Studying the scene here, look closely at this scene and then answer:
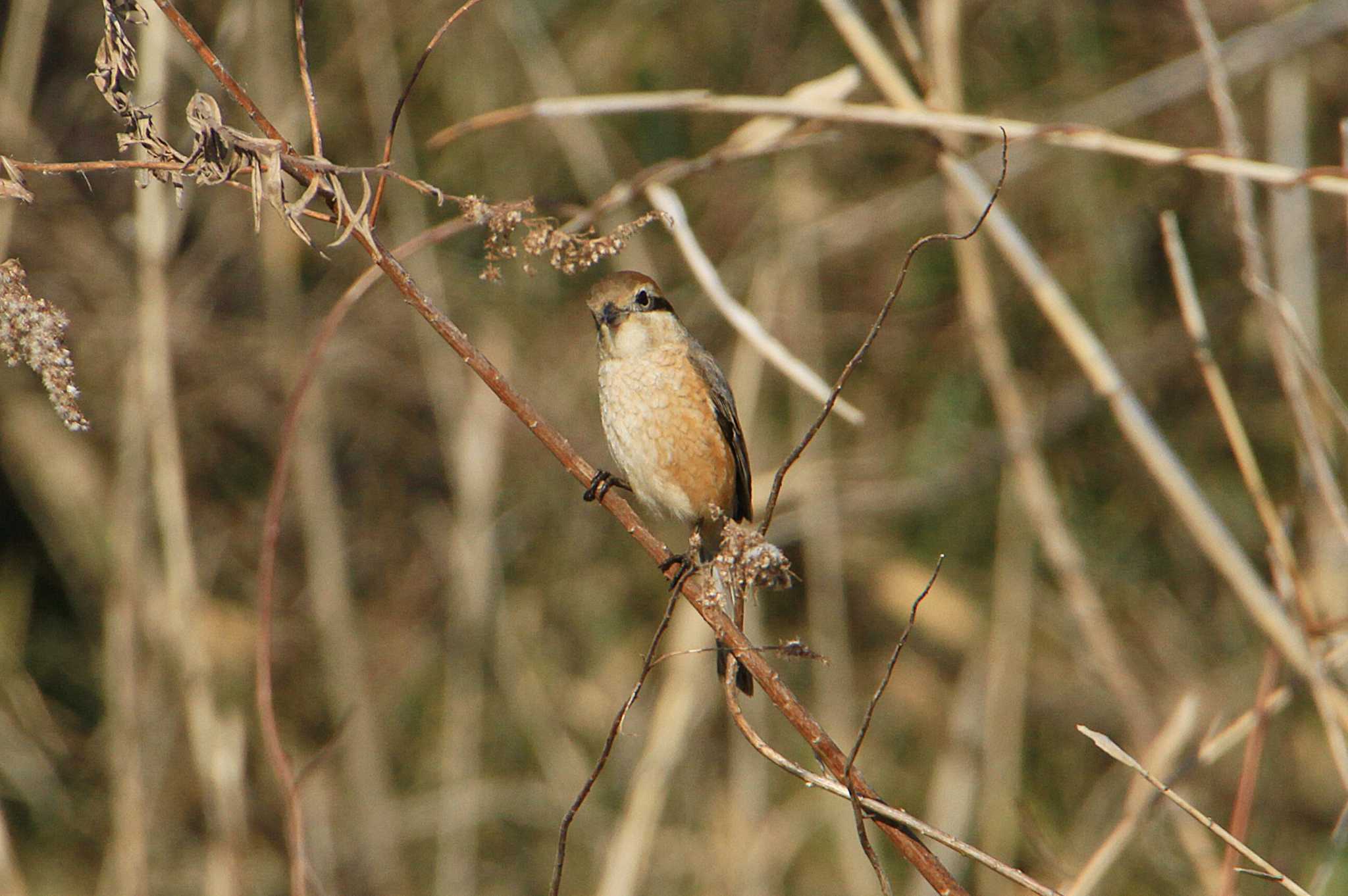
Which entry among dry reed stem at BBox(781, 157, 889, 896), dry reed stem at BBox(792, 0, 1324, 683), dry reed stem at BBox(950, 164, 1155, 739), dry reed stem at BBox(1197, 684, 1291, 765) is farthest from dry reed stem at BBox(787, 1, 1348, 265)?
dry reed stem at BBox(1197, 684, 1291, 765)

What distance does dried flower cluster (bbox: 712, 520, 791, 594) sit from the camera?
1.75 metres

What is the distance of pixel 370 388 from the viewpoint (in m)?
6.18

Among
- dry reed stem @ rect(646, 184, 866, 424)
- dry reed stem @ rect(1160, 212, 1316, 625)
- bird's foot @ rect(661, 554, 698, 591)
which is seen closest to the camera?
bird's foot @ rect(661, 554, 698, 591)

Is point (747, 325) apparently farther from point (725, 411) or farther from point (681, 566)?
point (725, 411)

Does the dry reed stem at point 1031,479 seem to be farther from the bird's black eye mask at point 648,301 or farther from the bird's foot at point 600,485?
the bird's foot at point 600,485

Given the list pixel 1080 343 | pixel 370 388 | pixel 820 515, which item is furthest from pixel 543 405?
pixel 1080 343

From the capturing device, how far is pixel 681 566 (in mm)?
2076

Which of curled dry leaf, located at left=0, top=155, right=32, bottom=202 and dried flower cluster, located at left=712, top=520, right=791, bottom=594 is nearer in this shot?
curled dry leaf, located at left=0, top=155, right=32, bottom=202

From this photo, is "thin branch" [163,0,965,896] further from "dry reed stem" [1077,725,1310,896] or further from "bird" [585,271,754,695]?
"bird" [585,271,754,695]

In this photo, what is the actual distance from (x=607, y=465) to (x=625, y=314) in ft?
→ 6.28

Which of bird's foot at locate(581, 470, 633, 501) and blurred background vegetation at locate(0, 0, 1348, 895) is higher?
blurred background vegetation at locate(0, 0, 1348, 895)

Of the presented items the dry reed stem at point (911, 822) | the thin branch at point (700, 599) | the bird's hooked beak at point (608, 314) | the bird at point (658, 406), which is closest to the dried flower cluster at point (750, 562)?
the thin branch at point (700, 599)

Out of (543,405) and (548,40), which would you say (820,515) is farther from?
(548,40)

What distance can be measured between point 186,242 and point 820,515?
9.88 feet
